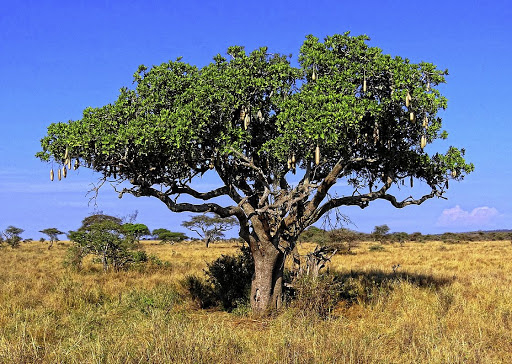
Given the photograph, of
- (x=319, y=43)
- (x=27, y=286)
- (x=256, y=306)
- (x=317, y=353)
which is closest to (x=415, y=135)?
(x=319, y=43)

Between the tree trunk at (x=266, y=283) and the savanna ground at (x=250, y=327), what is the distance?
48cm

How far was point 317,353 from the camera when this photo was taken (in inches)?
278

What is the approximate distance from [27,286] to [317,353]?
14.0 metres

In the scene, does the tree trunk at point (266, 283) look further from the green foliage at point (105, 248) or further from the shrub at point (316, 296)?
the green foliage at point (105, 248)

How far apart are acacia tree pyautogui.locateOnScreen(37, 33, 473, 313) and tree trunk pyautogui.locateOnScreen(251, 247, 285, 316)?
3 cm

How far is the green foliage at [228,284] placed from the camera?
46.6 feet

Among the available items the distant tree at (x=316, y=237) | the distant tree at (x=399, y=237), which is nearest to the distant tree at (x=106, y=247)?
the distant tree at (x=316, y=237)

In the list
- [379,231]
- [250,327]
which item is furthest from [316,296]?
[379,231]

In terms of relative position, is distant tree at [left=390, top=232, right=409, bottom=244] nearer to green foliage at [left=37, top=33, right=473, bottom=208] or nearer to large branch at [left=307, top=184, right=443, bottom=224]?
large branch at [left=307, top=184, right=443, bottom=224]

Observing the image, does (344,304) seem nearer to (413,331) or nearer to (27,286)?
(413,331)

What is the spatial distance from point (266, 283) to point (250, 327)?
5.86ft

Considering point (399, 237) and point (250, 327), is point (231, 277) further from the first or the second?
point (399, 237)

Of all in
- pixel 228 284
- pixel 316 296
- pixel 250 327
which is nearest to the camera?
pixel 250 327

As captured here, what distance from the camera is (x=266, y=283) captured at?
12438 millimetres
